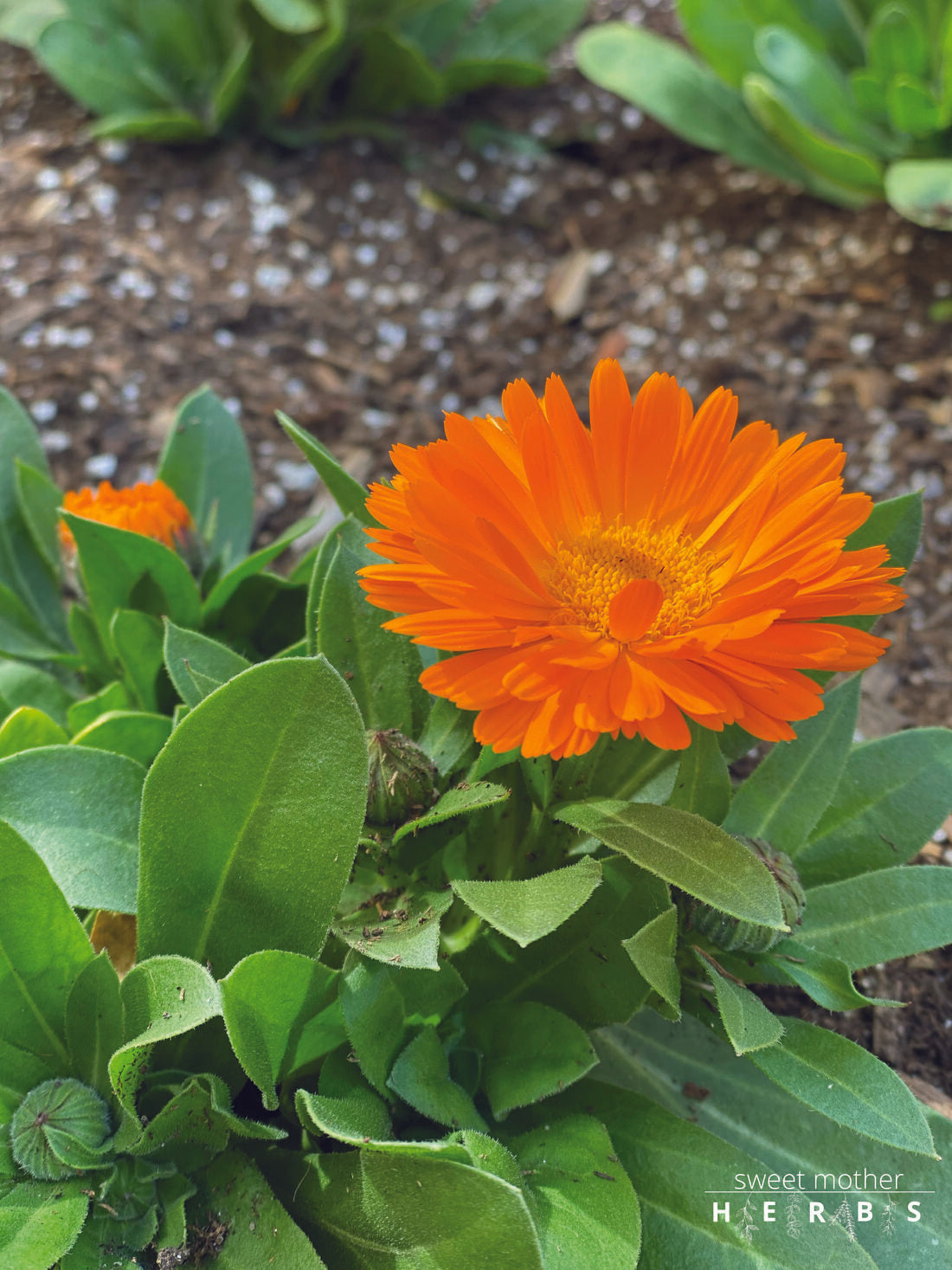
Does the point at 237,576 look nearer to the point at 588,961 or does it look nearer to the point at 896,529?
the point at 588,961

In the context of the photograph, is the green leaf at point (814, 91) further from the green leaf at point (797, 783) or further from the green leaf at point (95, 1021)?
the green leaf at point (95, 1021)

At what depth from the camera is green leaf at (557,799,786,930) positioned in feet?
3.08

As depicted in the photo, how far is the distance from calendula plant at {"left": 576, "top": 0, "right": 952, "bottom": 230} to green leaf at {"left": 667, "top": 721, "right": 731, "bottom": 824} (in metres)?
1.55

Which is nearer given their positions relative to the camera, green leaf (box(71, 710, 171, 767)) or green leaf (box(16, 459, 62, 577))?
green leaf (box(71, 710, 171, 767))

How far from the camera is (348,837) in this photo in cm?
106

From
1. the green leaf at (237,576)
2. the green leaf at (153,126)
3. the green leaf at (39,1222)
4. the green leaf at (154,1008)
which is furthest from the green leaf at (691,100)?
the green leaf at (39,1222)

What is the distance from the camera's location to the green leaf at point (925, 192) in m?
2.17

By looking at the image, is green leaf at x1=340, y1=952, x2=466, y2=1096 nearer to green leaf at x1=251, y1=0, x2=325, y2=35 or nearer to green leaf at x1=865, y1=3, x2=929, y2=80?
green leaf at x1=251, y1=0, x2=325, y2=35

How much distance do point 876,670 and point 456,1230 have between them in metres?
1.33

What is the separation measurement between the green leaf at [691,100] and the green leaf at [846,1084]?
2269mm

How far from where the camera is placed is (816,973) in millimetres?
1117

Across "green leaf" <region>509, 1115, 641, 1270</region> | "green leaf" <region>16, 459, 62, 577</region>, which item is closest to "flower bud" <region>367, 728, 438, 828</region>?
"green leaf" <region>509, 1115, 641, 1270</region>

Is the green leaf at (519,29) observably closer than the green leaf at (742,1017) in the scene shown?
No

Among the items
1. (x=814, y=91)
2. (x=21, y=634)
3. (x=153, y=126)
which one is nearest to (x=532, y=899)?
(x=21, y=634)
